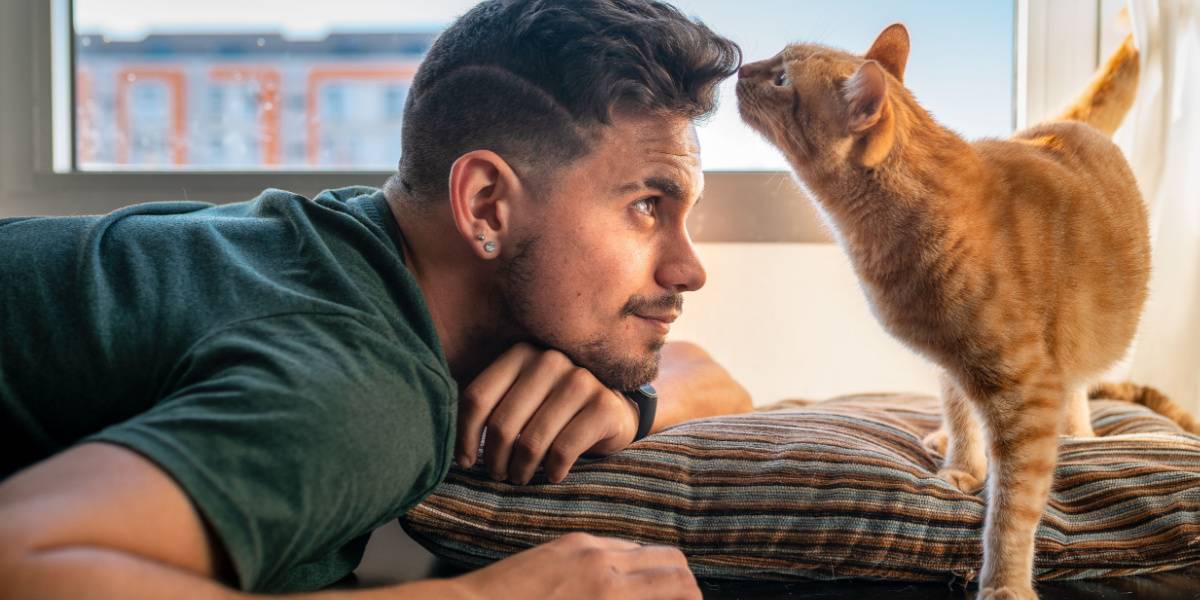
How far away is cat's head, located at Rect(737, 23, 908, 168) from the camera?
110 centimetres

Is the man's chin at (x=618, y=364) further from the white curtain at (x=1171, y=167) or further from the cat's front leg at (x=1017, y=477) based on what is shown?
the white curtain at (x=1171, y=167)

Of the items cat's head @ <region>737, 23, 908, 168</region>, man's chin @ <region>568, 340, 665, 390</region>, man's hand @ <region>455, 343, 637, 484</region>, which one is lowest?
man's hand @ <region>455, 343, 637, 484</region>

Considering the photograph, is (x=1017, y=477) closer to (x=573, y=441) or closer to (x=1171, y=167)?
(x=573, y=441)

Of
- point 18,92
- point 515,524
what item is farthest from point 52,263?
point 18,92

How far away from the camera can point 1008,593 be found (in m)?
0.93

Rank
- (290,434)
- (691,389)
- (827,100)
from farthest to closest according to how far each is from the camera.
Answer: (691,389), (827,100), (290,434)

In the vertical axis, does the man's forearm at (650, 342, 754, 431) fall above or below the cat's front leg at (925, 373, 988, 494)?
below

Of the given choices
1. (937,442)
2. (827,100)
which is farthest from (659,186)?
(937,442)

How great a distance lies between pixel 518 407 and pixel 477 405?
0.15 feet

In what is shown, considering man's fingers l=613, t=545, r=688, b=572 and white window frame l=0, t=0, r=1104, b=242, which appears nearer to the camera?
man's fingers l=613, t=545, r=688, b=572

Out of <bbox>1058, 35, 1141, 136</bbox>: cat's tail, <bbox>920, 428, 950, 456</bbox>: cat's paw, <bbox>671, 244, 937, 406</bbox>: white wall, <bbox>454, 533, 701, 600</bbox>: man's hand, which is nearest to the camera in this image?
<bbox>454, 533, 701, 600</bbox>: man's hand

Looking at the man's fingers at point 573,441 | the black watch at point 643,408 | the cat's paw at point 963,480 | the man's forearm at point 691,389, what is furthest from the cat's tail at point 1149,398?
the man's fingers at point 573,441

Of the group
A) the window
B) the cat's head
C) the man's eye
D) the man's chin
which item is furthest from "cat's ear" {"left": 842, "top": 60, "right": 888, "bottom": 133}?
the window

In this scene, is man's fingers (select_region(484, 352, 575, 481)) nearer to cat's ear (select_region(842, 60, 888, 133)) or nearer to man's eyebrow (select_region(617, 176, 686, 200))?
man's eyebrow (select_region(617, 176, 686, 200))
